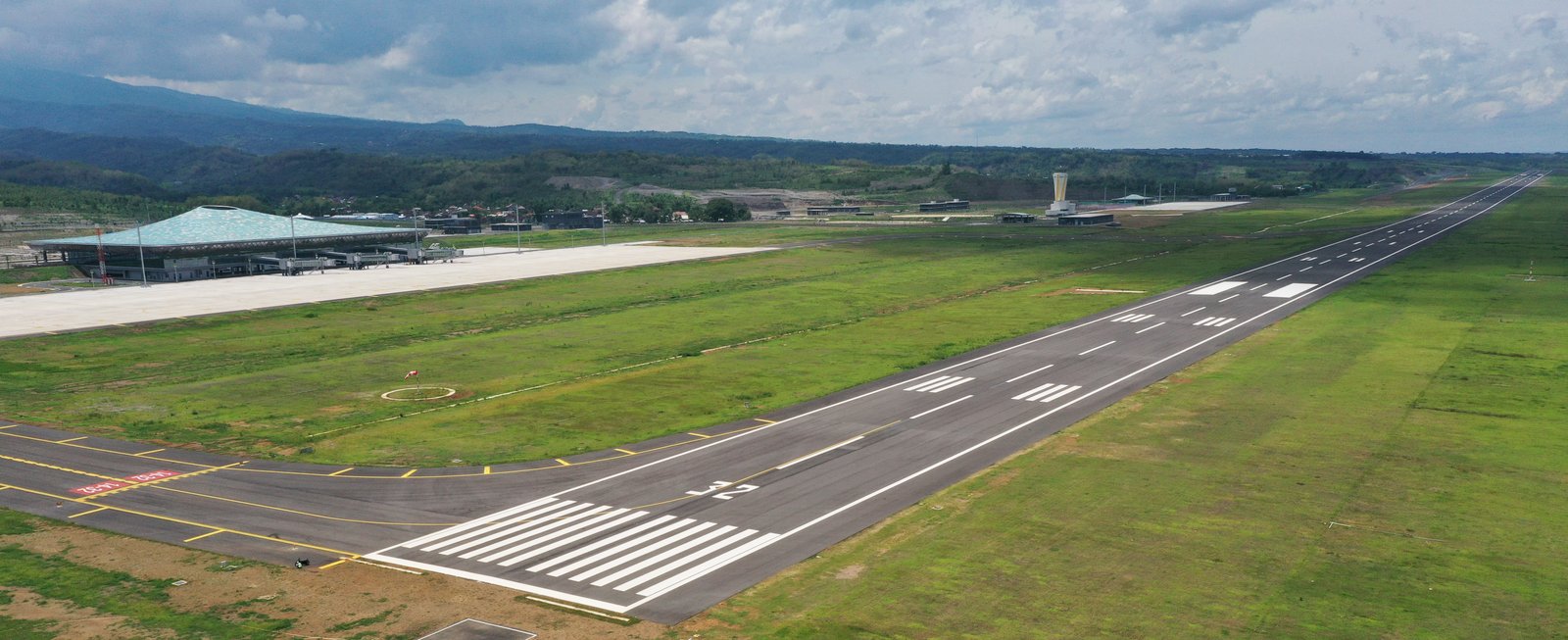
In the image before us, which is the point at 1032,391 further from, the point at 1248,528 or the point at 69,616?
the point at 69,616

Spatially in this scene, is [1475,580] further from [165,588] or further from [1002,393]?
[165,588]

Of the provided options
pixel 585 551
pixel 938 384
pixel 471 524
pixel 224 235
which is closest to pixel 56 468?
pixel 471 524

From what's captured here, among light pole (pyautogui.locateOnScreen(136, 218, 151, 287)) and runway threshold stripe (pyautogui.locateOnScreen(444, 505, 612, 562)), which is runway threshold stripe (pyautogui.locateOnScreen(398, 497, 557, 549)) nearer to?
runway threshold stripe (pyautogui.locateOnScreen(444, 505, 612, 562))

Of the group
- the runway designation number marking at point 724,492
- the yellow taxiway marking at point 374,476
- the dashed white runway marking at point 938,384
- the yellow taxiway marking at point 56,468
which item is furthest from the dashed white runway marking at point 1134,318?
the yellow taxiway marking at point 56,468

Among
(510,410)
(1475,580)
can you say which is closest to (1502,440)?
(1475,580)

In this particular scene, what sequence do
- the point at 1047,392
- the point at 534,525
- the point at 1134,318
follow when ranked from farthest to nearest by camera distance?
the point at 1134,318 < the point at 1047,392 < the point at 534,525

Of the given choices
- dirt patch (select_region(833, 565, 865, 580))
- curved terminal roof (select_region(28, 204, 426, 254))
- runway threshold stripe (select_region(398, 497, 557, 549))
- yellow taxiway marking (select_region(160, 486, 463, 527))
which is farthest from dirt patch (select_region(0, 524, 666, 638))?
curved terminal roof (select_region(28, 204, 426, 254))

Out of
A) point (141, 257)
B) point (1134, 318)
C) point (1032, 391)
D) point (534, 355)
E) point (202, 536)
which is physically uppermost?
point (141, 257)
